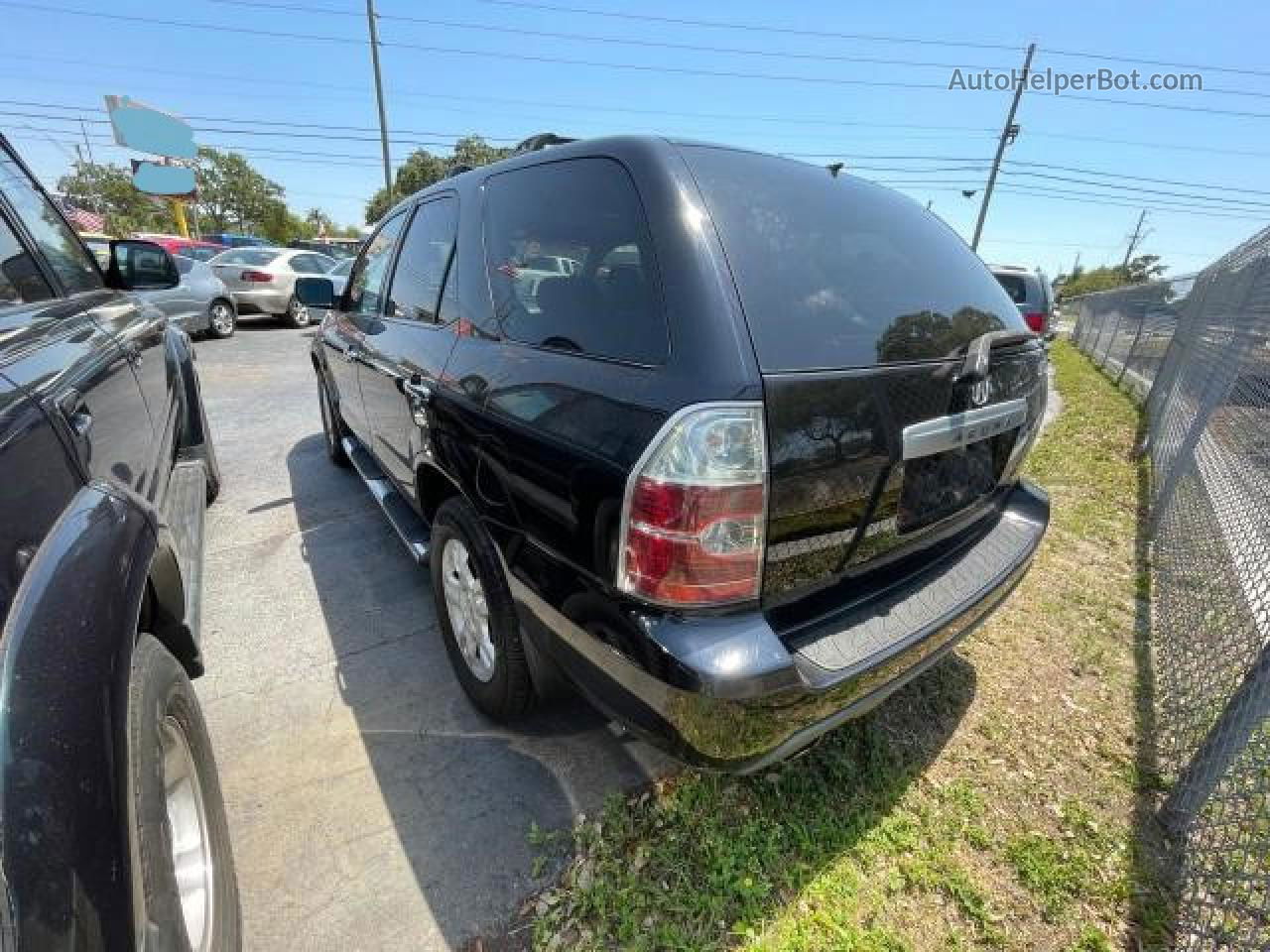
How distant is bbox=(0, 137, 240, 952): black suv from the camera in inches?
34.2

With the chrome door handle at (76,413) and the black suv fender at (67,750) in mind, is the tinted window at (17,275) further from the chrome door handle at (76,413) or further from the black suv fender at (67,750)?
the black suv fender at (67,750)

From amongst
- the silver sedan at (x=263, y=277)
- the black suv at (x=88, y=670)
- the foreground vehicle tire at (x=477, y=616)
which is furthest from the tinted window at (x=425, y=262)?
the silver sedan at (x=263, y=277)

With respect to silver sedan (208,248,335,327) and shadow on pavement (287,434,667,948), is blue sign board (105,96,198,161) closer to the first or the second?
silver sedan (208,248,335,327)

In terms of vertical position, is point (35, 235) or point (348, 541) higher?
point (35, 235)

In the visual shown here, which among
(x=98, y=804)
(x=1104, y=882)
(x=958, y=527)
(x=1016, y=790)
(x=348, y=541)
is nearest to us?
(x=98, y=804)

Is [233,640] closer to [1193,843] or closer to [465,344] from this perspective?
[465,344]

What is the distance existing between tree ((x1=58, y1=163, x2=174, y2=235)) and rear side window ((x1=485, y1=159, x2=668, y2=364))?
2563 inches

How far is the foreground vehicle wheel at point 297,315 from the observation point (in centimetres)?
1220

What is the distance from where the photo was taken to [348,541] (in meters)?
3.71

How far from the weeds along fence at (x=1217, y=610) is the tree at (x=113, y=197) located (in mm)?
66173

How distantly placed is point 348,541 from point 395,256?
172 centimetres

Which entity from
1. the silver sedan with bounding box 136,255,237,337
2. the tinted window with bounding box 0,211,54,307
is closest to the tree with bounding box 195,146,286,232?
A: the silver sedan with bounding box 136,255,237,337

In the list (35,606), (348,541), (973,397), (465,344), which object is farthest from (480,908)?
(348,541)

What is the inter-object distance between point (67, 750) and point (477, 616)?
133 cm
